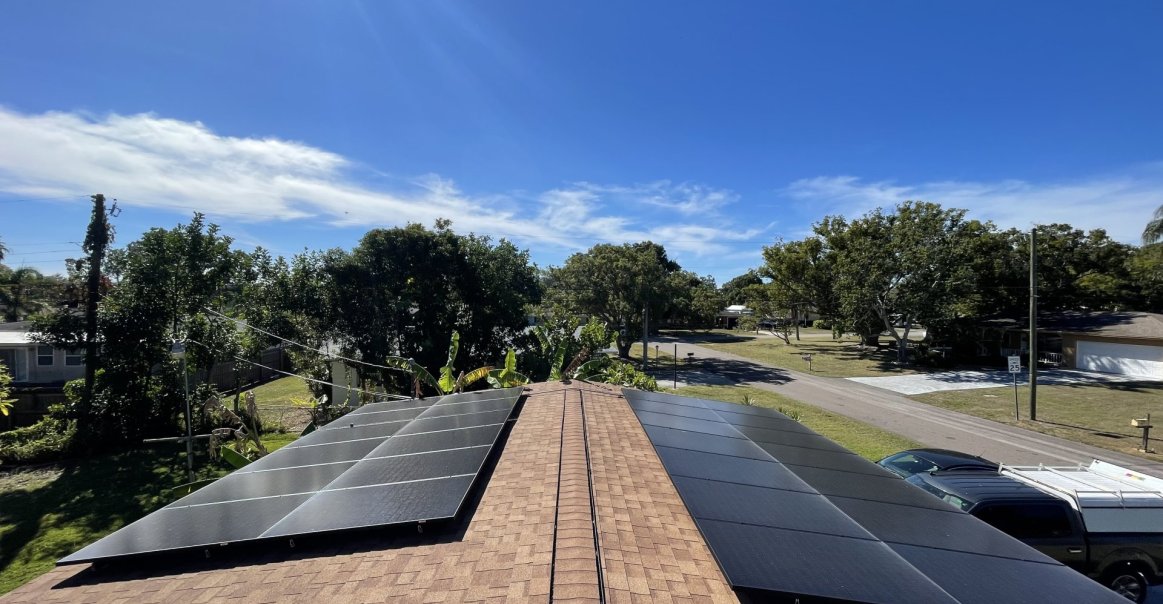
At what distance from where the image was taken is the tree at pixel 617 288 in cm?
3231

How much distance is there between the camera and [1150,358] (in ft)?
85.3

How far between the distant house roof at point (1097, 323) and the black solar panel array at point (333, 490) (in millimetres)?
36666

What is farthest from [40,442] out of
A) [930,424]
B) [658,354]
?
[658,354]

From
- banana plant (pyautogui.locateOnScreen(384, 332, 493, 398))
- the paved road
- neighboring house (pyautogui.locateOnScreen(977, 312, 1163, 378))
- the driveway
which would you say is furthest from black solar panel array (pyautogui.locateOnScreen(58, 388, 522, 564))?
neighboring house (pyautogui.locateOnScreen(977, 312, 1163, 378))

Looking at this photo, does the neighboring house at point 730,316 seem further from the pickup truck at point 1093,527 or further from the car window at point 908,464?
the pickup truck at point 1093,527

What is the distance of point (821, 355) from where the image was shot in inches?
1580

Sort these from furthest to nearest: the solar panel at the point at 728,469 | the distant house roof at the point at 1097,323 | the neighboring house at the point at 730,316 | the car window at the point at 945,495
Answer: the neighboring house at the point at 730,316
the distant house roof at the point at 1097,323
the car window at the point at 945,495
the solar panel at the point at 728,469

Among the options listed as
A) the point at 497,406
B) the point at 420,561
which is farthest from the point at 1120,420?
the point at 420,561

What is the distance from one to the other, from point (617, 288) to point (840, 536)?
29.3 metres

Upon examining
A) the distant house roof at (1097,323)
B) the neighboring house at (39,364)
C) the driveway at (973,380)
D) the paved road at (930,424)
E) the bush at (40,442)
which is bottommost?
the paved road at (930,424)

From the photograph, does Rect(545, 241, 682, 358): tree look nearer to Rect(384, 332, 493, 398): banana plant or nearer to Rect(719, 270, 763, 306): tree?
Rect(384, 332, 493, 398): banana plant

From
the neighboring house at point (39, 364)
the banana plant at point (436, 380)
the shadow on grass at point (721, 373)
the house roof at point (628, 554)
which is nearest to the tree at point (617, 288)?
the shadow on grass at point (721, 373)

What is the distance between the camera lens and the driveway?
25.1 m

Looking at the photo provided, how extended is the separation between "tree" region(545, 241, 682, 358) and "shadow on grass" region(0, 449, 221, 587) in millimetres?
21095
